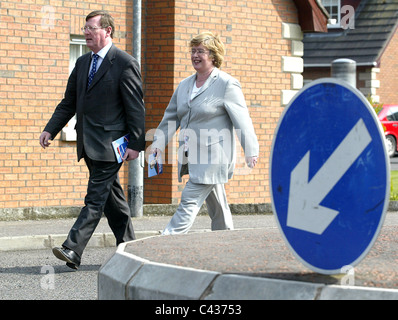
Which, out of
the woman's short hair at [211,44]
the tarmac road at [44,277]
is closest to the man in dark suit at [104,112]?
the tarmac road at [44,277]

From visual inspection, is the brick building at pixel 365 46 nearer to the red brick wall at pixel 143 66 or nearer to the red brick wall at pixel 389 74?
the red brick wall at pixel 389 74

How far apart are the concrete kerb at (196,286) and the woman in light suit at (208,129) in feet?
7.61

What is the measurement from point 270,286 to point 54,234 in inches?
241

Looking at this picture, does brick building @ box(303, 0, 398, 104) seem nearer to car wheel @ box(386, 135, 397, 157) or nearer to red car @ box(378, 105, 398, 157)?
red car @ box(378, 105, 398, 157)

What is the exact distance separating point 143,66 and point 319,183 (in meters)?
10.1

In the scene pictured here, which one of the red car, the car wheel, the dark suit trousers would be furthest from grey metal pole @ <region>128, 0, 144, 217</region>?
the car wheel

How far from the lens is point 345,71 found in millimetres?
4523

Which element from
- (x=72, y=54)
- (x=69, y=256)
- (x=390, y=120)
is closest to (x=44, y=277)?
(x=69, y=256)

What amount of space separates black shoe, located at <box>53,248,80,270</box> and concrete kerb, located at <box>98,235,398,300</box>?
211 centimetres

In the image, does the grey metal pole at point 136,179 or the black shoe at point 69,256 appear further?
the grey metal pole at point 136,179

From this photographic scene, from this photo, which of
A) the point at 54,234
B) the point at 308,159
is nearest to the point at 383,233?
the point at 308,159

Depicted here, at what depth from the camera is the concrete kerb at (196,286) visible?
14.2 feet

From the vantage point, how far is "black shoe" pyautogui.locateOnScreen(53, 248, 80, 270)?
25.2 feet
